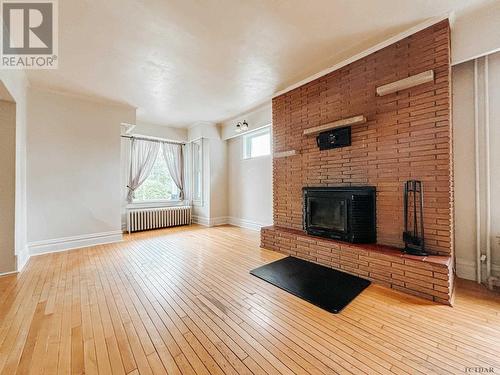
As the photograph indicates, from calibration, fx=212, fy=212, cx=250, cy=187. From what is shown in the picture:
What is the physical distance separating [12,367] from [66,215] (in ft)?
11.0

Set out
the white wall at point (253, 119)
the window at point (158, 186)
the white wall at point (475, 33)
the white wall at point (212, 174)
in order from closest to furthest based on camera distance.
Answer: the white wall at point (475, 33) → the white wall at point (253, 119) → the window at point (158, 186) → the white wall at point (212, 174)

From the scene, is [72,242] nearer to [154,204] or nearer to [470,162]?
[154,204]

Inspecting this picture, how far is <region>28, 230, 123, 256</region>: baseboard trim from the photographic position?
3.75 meters

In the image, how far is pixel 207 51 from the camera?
2.85 meters

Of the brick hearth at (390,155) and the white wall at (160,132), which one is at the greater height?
the white wall at (160,132)

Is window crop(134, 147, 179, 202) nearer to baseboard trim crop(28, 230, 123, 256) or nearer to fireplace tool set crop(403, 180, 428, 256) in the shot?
baseboard trim crop(28, 230, 123, 256)

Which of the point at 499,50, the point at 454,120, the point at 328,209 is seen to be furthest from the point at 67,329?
the point at 499,50

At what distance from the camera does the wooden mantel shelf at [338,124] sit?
291 cm

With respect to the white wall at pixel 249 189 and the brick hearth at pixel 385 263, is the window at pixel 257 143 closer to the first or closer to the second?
the white wall at pixel 249 189

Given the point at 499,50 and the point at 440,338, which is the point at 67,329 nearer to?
the point at 440,338

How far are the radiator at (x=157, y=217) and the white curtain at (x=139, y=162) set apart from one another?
525mm

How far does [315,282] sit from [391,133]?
2143mm

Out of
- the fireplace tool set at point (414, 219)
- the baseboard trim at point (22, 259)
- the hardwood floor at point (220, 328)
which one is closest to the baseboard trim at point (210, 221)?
the hardwood floor at point (220, 328)

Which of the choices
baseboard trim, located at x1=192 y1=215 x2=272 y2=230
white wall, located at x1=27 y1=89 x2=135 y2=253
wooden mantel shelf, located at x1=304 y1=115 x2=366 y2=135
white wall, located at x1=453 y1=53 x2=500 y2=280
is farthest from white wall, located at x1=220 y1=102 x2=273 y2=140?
white wall, located at x1=453 y1=53 x2=500 y2=280
